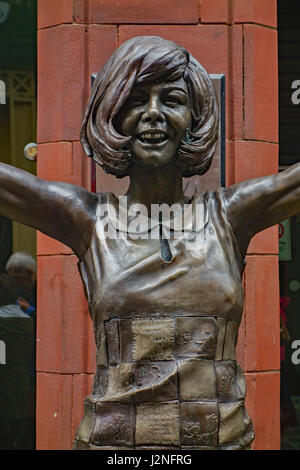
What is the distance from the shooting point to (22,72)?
18.1ft

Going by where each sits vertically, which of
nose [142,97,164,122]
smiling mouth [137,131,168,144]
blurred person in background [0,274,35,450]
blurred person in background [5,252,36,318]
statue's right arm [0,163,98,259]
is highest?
nose [142,97,164,122]

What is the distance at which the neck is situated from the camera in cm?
306

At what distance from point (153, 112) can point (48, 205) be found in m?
0.51

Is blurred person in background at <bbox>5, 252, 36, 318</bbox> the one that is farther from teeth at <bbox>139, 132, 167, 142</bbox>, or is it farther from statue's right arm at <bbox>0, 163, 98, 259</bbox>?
teeth at <bbox>139, 132, 167, 142</bbox>

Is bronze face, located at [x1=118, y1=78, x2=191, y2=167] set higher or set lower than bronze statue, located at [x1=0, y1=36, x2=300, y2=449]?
higher

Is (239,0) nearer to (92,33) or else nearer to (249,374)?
(92,33)

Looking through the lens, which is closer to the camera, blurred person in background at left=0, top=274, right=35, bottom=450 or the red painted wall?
the red painted wall

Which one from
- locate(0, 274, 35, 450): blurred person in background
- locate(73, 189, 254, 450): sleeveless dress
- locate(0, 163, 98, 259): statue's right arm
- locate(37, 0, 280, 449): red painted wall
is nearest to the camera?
locate(73, 189, 254, 450): sleeveless dress

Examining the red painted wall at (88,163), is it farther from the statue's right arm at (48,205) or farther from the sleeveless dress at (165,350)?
the sleeveless dress at (165,350)

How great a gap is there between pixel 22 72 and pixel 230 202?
2843 mm

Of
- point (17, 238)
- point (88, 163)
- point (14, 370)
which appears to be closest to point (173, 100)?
point (88, 163)

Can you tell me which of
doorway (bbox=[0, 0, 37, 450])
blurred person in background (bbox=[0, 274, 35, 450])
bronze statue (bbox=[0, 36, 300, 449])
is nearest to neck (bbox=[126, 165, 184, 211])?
bronze statue (bbox=[0, 36, 300, 449])

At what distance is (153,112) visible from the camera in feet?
9.59
